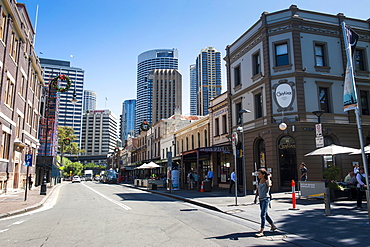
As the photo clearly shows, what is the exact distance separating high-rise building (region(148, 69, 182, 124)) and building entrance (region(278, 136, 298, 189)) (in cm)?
11976

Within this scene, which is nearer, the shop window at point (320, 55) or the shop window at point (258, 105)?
the shop window at point (320, 55)

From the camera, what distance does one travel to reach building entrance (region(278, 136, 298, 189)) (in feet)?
68.7

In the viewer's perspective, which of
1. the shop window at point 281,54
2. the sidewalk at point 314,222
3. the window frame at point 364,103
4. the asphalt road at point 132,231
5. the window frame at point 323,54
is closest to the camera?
the asphalt road at point 132,231

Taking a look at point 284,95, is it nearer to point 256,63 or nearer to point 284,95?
point 284,95

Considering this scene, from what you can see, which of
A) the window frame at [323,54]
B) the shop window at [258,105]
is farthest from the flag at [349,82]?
the shop window at [258,105]

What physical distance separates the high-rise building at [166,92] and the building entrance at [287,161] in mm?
119764

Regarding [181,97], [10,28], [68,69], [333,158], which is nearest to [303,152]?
[333,158]

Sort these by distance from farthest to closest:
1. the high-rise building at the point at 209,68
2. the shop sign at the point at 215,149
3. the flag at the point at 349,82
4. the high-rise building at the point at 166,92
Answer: the high-rise building at the point at 209,68
the high-rise building at the point at 166,92
the shop sign at the point at 215,149
the flag at the point at 349,82

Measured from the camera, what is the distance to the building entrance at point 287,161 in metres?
20.9

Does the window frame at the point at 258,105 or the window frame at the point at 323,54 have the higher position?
the window frame at the point at 323,54

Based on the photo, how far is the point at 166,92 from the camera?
144 metres

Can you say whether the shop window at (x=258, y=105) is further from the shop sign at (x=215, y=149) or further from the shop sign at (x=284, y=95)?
the shop sign at (x=215, y=149)

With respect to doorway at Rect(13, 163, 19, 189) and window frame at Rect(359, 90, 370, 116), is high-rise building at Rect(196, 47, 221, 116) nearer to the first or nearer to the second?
window frame at Rect(359, 90, 370, 116)

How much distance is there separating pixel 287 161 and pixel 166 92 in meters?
125
